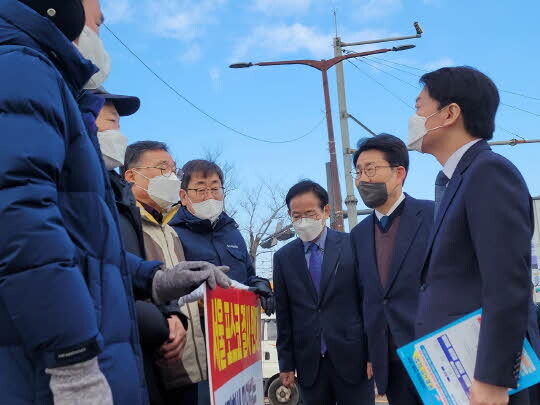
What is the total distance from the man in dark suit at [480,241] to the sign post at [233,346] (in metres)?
0.93

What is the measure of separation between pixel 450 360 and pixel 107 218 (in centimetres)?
141

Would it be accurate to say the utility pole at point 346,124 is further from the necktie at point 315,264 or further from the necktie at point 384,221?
the necktie at point 384,221

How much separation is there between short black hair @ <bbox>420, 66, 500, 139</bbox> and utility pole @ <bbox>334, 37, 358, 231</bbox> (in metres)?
10.4

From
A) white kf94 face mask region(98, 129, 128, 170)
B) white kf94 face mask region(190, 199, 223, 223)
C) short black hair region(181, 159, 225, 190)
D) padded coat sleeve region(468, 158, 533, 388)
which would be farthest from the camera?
short black hair region(181, 159, 225, 190)

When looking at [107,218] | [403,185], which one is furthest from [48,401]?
[403,185]

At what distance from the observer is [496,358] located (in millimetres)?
2088

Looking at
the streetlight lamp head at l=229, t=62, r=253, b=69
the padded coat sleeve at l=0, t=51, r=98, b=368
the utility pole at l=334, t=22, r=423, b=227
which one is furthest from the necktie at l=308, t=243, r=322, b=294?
the streetlight lamp head at l=229, t=62, r=253, b=69

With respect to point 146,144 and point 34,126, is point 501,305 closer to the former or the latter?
point 34,126

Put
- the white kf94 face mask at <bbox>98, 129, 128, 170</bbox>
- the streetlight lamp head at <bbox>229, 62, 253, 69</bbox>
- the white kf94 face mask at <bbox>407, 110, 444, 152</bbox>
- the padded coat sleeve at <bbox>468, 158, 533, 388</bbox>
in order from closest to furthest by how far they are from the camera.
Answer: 1. the padded coat sleeve at <bbox>468, 158, 533, 388</bbox>
2. the white kf94 face mask at <bbox>407, 110, 444, 152</bbox>
3. the white kf94 face mask at <bbox>98, 129, 128, 170</bbox>
4. the streetlight lamp head at <bbox>229, 62, 253, 69</bbox>

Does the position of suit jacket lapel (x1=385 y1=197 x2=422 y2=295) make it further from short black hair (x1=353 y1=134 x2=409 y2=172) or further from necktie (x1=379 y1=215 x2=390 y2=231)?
short black hair (x1=353 y1=134 x2=409 y2=172)

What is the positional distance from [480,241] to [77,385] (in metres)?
1.55

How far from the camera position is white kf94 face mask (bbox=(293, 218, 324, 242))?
15.8 feet

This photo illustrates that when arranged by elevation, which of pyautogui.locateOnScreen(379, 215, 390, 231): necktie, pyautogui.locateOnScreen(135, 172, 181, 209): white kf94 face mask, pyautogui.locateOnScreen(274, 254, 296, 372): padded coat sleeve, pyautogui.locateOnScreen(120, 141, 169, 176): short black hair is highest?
pyautogui.locateOnScreen(120, 141, 169, 176): short black hair

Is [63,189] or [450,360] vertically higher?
[63,189]
